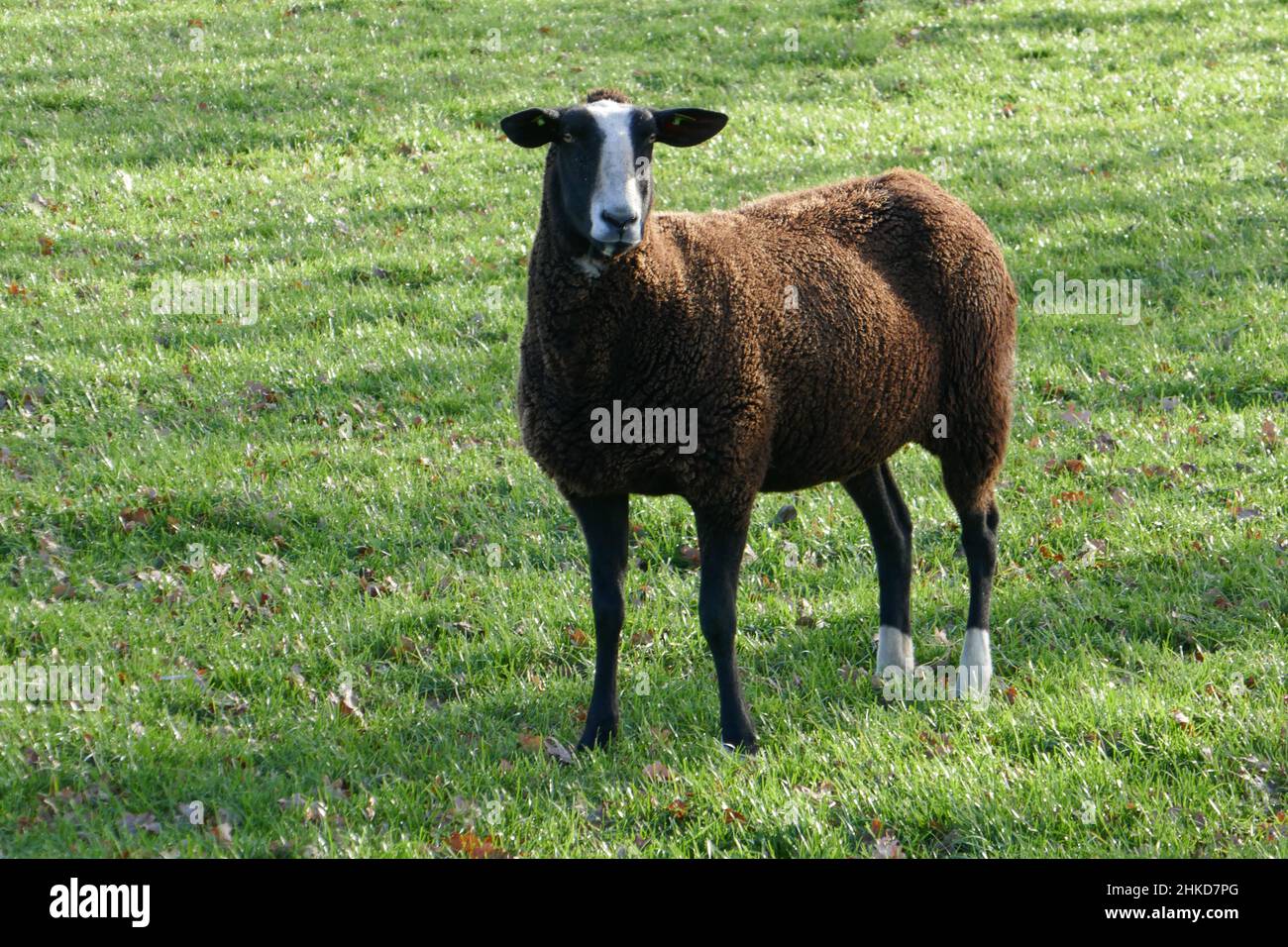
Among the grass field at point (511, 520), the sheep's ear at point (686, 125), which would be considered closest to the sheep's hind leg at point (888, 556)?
the grass field at point (511, 520)

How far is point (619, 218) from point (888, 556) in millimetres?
2680

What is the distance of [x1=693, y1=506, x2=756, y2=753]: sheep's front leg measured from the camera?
588 cm

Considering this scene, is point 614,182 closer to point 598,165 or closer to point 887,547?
point 598,165

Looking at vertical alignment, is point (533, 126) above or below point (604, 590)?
above

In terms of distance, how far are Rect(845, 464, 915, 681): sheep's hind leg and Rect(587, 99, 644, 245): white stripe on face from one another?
86.6 inches

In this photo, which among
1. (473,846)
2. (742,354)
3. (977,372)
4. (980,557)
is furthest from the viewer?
(980,557)

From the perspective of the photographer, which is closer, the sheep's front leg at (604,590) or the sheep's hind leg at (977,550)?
the sheep's front leg at (604,590)

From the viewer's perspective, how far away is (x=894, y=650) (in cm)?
680

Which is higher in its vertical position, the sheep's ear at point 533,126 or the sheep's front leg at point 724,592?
the sheep's ear at point 533,126

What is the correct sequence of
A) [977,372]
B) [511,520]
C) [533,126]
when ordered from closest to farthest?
[533,126], [977,372], [511,520]

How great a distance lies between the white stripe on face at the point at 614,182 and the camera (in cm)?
523

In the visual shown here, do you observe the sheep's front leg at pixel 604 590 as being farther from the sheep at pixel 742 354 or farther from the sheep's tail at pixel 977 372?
the sheep's tail at pixel 977 372

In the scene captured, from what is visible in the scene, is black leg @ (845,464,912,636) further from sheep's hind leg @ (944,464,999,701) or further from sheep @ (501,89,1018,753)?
sheep's hind leg @ (944,464,999,701)

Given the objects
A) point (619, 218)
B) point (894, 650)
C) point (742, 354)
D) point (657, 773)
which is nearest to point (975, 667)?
point (894, 650)
